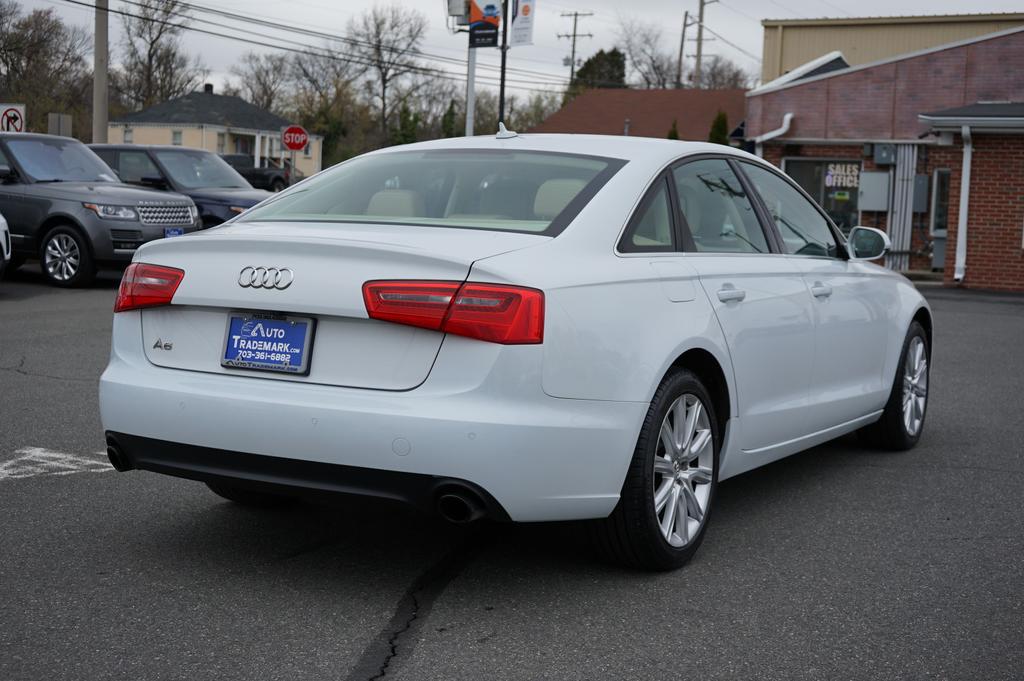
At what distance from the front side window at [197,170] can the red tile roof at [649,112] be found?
27.4m

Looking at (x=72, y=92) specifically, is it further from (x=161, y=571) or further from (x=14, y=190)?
(x=161, y=571)

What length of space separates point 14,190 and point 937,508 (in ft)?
44.8

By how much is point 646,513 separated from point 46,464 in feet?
10.3

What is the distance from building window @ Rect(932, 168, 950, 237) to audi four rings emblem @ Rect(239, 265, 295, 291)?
25.0 meters

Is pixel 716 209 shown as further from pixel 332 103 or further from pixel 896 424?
pixel 332 103

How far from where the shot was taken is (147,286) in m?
4.31

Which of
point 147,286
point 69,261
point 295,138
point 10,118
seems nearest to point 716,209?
point 147,286

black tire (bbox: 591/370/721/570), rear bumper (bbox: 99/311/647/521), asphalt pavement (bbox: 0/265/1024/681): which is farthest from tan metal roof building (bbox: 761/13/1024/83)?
rear bumper (bbox: 99/311/647/521)

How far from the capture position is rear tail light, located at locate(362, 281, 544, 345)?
3.76m

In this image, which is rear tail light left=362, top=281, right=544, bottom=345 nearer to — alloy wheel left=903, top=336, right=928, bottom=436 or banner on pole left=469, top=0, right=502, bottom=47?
alloy wheel left=903, top=336, right=928, bottom=436

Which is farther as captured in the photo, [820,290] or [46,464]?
[46,464]

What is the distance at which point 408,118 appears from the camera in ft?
257

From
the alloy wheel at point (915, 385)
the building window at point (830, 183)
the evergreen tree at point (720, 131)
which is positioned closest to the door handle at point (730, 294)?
the alloy wheel at point (915, 385)

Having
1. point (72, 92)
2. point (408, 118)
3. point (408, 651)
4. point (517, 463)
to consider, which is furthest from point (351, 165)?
point (408, 118)
